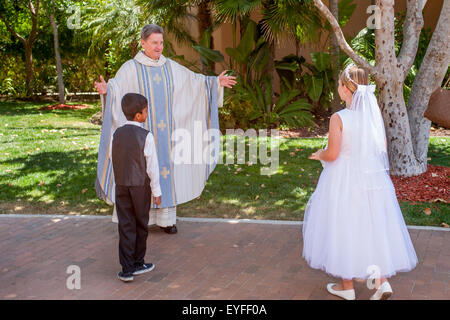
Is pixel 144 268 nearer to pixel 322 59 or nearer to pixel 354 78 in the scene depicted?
pixel 354 78

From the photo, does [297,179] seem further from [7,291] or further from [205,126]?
[7,291]

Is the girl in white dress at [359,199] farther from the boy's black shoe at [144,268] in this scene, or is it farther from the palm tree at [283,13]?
the palm tree at [283,13]

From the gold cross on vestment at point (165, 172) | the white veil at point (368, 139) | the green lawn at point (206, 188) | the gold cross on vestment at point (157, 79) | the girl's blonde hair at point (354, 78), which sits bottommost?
the green lawn at point (206, 188)

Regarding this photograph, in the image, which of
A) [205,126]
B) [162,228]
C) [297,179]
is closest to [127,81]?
[205,126]

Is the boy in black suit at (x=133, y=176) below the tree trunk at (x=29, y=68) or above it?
below

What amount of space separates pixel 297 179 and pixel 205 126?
248 cm

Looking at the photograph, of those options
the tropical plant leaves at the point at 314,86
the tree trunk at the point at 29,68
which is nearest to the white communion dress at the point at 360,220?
the tropical plant leaves at the point at 314,86

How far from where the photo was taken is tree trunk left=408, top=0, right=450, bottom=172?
24.8ft

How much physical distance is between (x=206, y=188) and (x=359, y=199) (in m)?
4.02

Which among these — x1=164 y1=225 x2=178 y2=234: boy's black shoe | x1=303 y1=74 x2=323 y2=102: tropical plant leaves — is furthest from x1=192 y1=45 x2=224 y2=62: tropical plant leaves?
x1=164 y1=225 x2=178 y2=234: boy's black shoe

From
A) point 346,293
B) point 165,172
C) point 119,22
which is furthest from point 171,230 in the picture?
point 119,22

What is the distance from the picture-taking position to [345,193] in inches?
152

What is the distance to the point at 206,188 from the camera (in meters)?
7.64

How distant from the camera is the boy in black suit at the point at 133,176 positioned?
4.21 m
